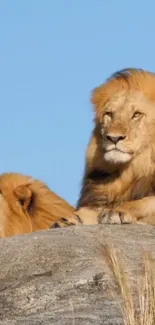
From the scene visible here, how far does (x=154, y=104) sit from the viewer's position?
9.54m

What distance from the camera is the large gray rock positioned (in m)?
6.79

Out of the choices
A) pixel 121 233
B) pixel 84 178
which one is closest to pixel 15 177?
pixel 84 178

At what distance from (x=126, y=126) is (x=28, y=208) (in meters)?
2.48

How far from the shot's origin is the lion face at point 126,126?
9.12 meters

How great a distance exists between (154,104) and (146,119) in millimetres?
194

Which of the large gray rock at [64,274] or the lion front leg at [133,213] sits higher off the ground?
the lion front leg at [133,213]

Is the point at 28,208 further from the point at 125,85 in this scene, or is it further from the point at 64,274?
the point at 64,274

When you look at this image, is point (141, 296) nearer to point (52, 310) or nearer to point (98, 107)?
point (52, 310)

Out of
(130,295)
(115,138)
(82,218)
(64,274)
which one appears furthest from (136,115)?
(130,295)

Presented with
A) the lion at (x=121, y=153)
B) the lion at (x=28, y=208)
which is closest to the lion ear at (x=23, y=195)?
the lion at (x=28, y=208)

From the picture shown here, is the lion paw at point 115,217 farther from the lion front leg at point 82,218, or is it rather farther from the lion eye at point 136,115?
the lion eye at point 136,115

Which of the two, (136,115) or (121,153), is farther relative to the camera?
(136,115)

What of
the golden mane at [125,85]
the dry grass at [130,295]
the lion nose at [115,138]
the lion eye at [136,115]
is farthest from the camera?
the golden mane at [125,85]

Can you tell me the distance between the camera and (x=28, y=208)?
11469mm
